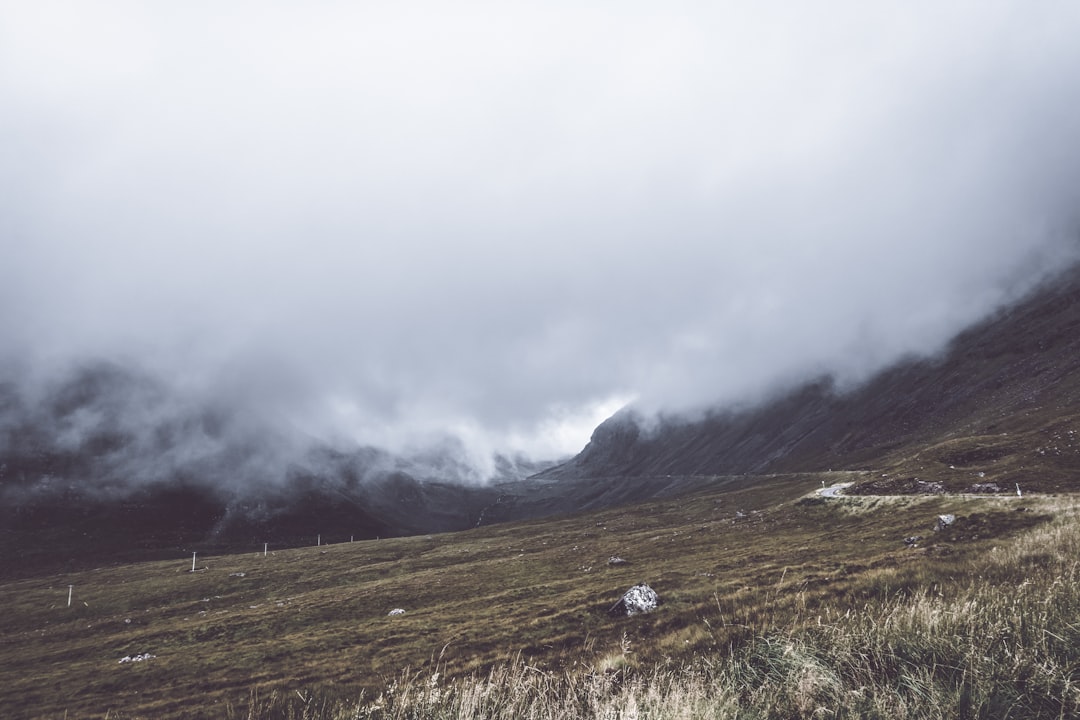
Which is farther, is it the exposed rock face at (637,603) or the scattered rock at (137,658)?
the scattered rock at (137,658)

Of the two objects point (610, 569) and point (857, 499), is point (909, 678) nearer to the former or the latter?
point (610, 569)

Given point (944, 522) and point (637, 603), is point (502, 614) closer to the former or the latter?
point (637, 603)

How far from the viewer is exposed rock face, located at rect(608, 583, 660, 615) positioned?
33.2m

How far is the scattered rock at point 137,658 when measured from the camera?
5612 cm

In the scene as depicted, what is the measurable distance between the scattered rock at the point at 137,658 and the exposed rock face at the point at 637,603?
5443 centimetres

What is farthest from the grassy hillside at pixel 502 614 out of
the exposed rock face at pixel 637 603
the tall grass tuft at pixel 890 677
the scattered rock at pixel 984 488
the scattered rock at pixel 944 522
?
the scattered rock at pixel 984 488

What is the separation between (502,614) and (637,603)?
1710cm

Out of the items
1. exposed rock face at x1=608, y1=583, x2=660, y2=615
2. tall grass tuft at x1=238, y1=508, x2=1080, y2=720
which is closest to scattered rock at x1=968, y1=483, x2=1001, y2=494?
exposed rock face at x1=608, y1=583, x2=660, y2=615

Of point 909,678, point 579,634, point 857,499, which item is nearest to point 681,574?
point 579,634

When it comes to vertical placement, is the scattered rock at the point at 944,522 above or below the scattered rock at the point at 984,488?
above

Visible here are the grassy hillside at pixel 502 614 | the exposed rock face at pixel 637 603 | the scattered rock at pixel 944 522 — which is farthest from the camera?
the scattered rock at pixel 944 522

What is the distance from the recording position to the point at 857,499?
261ft

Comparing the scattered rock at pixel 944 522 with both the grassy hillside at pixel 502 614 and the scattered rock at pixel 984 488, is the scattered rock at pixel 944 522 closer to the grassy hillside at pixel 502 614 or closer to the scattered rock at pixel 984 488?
the grassy hillside at pixel 502 614

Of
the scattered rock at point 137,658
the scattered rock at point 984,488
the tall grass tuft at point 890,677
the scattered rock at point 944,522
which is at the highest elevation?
the tall grass tuft at point 890,677
